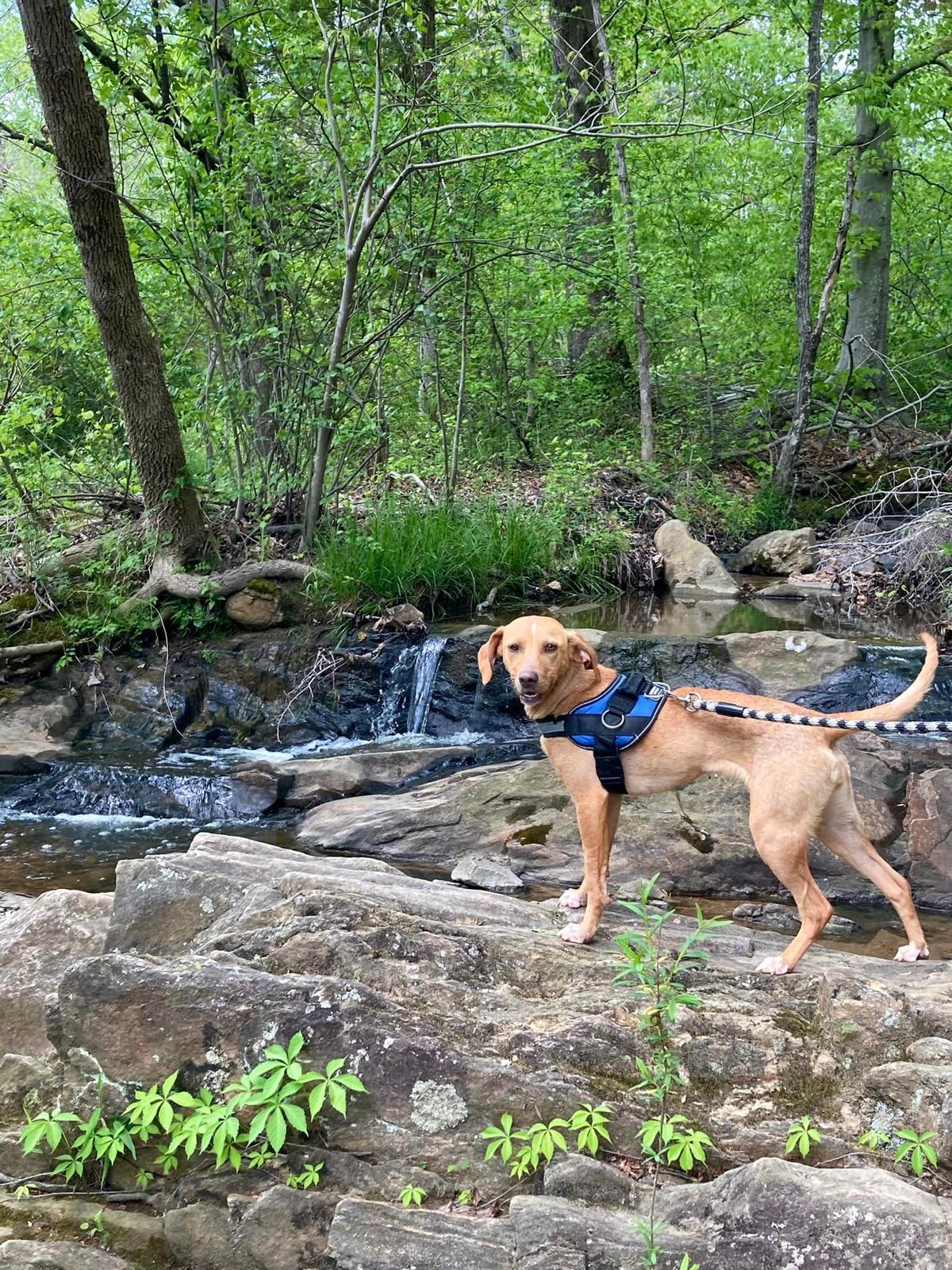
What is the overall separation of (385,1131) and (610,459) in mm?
12949

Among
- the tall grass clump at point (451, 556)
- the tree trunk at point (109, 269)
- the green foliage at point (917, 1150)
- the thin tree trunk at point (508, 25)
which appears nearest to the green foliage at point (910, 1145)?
the green foliage at point (917, 1150)

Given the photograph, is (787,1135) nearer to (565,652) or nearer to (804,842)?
(804,842)

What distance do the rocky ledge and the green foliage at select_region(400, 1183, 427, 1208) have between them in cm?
3

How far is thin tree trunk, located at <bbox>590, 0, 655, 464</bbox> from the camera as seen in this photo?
12461mm

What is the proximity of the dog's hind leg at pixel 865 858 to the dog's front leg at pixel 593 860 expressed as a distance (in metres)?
0.91

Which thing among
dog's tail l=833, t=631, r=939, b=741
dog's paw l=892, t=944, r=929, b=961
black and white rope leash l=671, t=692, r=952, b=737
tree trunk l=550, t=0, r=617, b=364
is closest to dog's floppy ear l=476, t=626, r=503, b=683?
black and white rope leash l=671, t=692, r=952, b=737

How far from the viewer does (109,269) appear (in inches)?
367

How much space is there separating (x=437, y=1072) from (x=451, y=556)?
842cm

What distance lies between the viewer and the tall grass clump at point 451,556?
10273 millimetres

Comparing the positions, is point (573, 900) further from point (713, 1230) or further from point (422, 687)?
point (422, 687)

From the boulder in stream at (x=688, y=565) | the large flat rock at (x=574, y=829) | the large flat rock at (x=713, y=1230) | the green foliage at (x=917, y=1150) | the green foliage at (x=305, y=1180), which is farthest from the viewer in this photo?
the boulder in stream at (x=688, y=565)

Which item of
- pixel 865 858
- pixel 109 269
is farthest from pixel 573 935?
pixel 109 269

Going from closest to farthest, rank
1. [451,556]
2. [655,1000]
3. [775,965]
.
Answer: [655,1000] → [775,965] → [451,556]

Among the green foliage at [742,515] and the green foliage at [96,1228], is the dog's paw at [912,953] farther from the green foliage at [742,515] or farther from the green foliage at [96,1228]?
the green foliage at [742,515]
